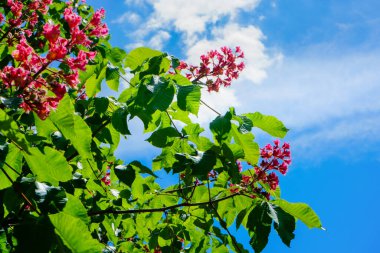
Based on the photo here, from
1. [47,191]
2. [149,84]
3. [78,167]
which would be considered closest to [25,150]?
[47,191]

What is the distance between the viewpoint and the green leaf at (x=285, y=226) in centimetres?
188

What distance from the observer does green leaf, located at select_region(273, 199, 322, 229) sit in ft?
6.70

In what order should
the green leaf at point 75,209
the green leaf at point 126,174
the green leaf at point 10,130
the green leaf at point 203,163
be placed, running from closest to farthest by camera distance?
the green leaf at point 10,130 < the green leaf at point 75,209 < the green leaf at point 203,163 < the green leaf at point 126,174

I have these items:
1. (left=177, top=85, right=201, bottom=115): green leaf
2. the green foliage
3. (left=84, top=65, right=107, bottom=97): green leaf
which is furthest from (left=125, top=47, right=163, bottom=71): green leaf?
(left=177, top=85, right=201, bottom=115): green leaf

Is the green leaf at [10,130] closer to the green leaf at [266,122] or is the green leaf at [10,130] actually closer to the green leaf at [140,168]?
the green leaf at [140,168]

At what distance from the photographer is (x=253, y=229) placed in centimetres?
201

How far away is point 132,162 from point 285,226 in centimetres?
109

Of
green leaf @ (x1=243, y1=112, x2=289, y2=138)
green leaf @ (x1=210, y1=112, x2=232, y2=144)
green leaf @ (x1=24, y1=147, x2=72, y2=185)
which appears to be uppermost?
green leaf @ (x1=243, y1=112, x2=289, y2=138)

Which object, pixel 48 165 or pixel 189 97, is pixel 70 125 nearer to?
pixel 48 165

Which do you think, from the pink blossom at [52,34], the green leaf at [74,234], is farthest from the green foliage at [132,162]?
the pink blossom at [52,34]

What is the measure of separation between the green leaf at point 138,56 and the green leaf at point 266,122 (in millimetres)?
674

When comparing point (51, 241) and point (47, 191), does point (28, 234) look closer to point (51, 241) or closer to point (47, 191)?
point (51, 241)

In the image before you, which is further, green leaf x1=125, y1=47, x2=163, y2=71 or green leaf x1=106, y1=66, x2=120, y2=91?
green leaf x1=106, y1=66, x2=120, y2=91

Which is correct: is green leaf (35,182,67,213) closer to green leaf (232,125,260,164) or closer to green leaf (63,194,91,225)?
green leaf (63,194,91,225)
